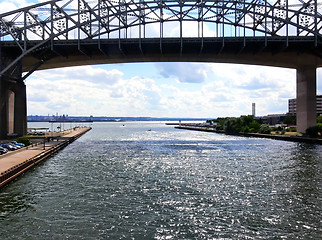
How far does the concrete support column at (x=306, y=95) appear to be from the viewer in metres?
74.5

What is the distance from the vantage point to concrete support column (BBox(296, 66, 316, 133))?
7450 cm

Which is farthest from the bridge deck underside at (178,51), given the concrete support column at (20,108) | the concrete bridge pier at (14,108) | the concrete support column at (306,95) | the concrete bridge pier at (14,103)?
the concrete bridge pier at (14,108)

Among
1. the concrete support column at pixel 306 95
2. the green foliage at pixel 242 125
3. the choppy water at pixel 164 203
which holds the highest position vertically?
the concrete support column at pixel 306 95

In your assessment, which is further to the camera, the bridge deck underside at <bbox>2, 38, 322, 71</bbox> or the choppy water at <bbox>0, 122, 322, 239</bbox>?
the bridge deck underside at <bbox>2, 38, 322, 71</bbox>

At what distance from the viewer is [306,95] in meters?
74.9

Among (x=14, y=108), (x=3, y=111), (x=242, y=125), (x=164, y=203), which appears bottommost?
(x=164, y=203)

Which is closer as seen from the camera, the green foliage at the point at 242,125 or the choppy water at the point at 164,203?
the choppy water at the point at 164,203

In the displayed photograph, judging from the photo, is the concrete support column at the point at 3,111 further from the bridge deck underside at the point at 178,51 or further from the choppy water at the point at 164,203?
the choppy water at the point at 164,203

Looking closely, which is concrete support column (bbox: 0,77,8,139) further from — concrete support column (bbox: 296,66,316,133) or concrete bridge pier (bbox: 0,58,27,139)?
concrete support column (bbox: 296,66,316,133)

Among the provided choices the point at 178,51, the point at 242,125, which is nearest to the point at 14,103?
the point at 178,51

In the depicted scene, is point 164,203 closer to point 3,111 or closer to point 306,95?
point 3,111

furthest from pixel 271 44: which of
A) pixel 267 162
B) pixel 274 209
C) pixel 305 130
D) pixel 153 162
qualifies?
pixel 274 209

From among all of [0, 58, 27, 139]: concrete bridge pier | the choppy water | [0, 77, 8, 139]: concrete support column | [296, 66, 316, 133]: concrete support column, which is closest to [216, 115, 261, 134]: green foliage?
[296, 66, 316, 133]: concrete support column

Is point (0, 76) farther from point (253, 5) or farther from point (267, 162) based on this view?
point (253, 5)
